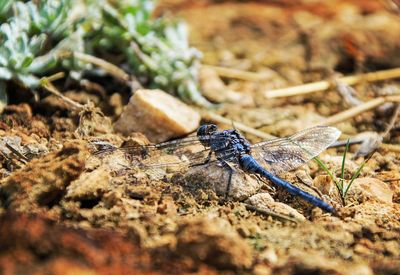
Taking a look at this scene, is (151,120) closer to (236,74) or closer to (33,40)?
(33,40)

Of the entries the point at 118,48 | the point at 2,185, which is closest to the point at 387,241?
the point at 2,185

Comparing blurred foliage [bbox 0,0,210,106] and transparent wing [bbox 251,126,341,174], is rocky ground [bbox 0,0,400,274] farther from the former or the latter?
blurred foliage [bbox 0,0,210,106]

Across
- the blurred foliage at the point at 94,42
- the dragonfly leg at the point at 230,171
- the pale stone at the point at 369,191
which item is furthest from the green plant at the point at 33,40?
the pale stone at the point at 369,191

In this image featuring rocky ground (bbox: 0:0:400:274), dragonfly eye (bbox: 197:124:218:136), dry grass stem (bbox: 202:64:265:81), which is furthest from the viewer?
dry grass stem (bbox: 202:64:265:81)

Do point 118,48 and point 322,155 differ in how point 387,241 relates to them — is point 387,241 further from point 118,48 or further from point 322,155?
point 118,48

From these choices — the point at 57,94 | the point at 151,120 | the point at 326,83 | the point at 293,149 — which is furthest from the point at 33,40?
the point at 326,83

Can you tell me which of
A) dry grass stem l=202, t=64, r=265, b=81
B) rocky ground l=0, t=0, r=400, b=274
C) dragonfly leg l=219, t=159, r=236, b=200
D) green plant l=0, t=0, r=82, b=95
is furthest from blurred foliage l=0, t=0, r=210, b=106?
dragonfly leg l=219, t=159, r=236, b=200
